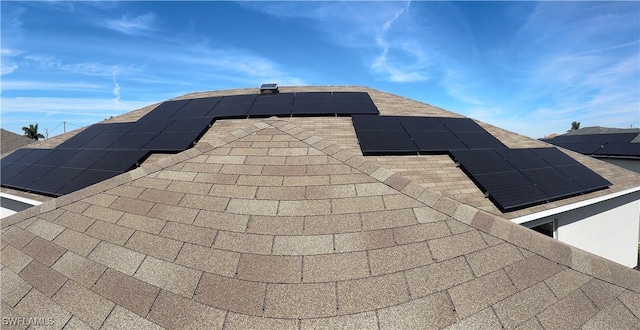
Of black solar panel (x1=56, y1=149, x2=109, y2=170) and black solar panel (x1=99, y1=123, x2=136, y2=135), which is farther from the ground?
black solar panel (x1=99, y1=123, x2=136, y2=135)

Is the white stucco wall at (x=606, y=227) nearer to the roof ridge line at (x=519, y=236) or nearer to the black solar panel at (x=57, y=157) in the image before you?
the roof ridge line at (x=519, y=236)

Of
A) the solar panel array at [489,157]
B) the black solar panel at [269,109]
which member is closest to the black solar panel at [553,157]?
the solar panel array at [489,157]

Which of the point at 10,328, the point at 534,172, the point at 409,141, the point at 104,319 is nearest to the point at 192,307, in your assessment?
the point at 104,319

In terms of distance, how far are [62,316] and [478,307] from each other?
17.9 feet

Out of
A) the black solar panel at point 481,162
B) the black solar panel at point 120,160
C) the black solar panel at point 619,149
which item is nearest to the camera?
the black solar panel at point 481,162

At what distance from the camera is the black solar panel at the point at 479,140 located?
11.6m

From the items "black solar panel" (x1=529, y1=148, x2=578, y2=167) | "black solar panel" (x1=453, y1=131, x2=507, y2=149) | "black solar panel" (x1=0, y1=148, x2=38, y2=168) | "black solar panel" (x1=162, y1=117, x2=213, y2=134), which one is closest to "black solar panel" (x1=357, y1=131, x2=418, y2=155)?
"black solar panel" (x1=453, y1=131, x2=507, y2=149)

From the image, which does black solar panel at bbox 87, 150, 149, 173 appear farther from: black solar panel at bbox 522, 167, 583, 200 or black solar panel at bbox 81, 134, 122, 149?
black solar panel at bbox 522, 167, 583, 200

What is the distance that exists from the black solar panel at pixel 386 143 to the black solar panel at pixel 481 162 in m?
1.88

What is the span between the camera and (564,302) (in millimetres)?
3135

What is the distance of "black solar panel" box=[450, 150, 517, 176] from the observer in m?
9.33

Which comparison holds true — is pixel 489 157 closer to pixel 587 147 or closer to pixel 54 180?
pixel 54 180

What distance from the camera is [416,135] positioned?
→ 1159 cm

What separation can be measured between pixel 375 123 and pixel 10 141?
55.7m
